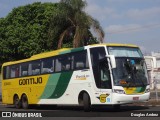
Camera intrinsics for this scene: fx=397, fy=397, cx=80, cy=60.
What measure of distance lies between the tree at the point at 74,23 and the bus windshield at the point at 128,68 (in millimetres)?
16474

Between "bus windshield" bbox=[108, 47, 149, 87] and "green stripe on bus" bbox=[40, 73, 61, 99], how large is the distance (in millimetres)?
4296

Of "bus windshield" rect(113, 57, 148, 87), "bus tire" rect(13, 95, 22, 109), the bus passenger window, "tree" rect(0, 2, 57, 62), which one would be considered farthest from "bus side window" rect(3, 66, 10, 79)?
"tree" rect(0, 2, 57, 62)

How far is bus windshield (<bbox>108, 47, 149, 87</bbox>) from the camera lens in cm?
1866

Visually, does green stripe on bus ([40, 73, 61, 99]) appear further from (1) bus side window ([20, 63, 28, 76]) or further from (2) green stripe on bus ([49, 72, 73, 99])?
(1) bus side window ([20, 63, 28, 76])

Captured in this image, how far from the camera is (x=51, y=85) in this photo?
2298cm

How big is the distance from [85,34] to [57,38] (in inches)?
147

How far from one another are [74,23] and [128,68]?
750 inches

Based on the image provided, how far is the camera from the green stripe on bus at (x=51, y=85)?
2242 cm

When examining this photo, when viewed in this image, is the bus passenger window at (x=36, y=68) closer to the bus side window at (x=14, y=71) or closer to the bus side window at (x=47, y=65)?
the bus side window at (x=47, y=65)

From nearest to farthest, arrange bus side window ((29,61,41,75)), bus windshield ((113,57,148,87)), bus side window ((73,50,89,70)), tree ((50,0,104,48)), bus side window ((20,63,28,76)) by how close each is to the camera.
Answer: bus windshield ((113,57,148,87))
bus side window ((73,50,89,70))
bus side window ((29,61,41,75))
bus side window ((20,63,28,76))
tree ((50,0,104,48))

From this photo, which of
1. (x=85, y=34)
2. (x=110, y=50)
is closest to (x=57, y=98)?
(x=110, y=50)

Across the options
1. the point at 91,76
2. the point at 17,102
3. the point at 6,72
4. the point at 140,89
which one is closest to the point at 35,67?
the point at 17,102

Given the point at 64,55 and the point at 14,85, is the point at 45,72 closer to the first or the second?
the point at 64,55

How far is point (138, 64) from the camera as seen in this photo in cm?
1952
